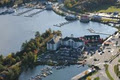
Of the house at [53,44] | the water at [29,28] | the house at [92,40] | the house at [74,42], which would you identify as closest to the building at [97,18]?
the water at [29,28]

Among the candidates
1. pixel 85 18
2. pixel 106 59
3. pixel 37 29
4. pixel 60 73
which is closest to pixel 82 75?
pixel 60 73

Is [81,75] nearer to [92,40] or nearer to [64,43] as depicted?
[64,43]

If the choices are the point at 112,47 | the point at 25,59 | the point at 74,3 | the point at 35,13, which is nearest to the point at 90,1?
the point at 74,3

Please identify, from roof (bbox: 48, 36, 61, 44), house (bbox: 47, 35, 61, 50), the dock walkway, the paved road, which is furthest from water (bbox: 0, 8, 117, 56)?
the dock walkway

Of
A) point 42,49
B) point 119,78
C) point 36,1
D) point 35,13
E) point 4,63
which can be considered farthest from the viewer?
point 36,1

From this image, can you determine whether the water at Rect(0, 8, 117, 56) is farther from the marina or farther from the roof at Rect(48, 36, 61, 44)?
the roof at Rect(48, 36, 61, 44)

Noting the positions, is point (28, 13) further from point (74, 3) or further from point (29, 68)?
point (29, 68)

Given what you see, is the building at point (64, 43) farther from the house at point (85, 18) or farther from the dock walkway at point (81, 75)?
the house at point (85, 18)
